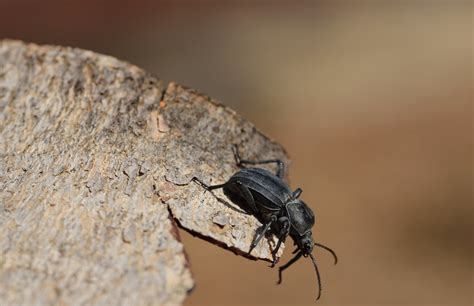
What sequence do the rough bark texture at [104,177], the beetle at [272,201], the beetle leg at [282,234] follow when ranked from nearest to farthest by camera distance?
the rough bark texture at [104,177] < the beetle leg at [282,234] < the beetle at [272,201]

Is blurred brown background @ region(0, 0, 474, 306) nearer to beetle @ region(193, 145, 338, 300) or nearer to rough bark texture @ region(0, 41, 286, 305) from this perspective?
beetle @ region(193, 145, 338, 300)

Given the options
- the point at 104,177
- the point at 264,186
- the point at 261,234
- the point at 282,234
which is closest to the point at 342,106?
the point at 264,186

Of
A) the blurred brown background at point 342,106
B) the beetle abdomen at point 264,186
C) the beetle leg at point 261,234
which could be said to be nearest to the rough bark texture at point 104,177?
the beetle leg at point 261,234

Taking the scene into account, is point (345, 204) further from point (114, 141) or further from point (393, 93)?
point (114, 141)


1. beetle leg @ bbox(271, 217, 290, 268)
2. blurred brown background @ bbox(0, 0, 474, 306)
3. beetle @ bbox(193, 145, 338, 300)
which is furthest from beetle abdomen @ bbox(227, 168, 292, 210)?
blurred brown background @ bbox(0, 0, 474, 306)

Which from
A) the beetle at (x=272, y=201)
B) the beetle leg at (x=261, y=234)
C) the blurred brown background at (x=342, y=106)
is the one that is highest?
the blurred brown background at (x=342, y=106)

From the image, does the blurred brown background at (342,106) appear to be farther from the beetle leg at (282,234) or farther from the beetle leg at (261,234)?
the beetle leg at (261,234)

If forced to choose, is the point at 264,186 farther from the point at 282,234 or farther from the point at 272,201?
the point at 282,234
